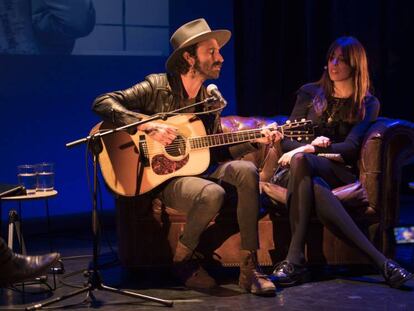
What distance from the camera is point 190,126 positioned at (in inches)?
Answer: 148

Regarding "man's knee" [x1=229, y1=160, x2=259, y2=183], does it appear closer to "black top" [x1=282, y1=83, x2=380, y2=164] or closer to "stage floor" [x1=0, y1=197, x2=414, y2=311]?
"black top" [x1=282, y1=83, x2=380, y2=164]

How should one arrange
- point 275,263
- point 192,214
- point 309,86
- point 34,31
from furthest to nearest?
point 34,31
point 309,86
point 275,263
point 192,214

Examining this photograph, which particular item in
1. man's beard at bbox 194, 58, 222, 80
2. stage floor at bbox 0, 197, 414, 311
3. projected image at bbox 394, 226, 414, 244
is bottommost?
stage floor at bbox 0, 197, 414, 311

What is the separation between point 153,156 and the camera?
12.2ft

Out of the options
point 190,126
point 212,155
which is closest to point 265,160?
point 212,155

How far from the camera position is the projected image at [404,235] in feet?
14.8

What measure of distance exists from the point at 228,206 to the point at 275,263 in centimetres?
47

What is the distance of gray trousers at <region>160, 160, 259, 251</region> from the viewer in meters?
3.59

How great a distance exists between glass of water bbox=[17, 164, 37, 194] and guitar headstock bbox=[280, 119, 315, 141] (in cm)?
147

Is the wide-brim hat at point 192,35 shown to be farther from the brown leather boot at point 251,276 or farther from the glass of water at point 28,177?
the brown leather boot at point 251,276

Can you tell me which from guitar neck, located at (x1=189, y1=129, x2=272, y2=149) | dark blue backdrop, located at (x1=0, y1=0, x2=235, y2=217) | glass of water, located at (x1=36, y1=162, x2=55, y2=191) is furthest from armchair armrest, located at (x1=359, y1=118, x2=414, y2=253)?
dark blue backdrop, located at (x1=0, y1=0, x2=235, y2=217)

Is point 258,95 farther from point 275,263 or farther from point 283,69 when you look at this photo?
point 275,263

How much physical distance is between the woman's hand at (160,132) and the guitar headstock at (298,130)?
62 cm

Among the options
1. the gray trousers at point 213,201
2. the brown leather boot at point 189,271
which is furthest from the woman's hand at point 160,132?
the brown leather boot at point 189,271
